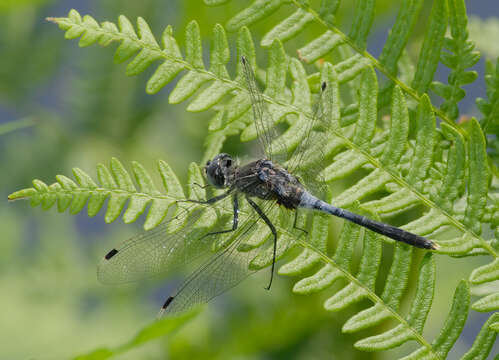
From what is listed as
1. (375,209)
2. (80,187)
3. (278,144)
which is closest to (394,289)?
(375,209)

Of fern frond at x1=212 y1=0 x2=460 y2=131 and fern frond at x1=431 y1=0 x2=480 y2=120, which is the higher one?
fern frond at x1=212 y1=0 x2=460 y2=131

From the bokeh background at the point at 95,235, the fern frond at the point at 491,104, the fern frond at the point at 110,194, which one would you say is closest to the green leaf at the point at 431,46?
the fern frond at the point at 491,104

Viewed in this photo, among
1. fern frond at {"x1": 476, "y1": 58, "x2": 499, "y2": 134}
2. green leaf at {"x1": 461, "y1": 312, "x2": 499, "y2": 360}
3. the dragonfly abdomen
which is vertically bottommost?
green leaf at {"x1": 461, "y1": 312, "x2": 499, "y2": 360}

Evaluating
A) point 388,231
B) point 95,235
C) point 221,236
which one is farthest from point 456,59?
point 95,235

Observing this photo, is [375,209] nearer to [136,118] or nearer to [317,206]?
[317,206]

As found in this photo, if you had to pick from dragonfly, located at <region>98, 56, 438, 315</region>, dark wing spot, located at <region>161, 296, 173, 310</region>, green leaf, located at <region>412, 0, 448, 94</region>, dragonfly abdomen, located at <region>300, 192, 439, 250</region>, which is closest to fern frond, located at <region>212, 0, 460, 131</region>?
green leaf, located at <region>412, 0, 448, 94</region>

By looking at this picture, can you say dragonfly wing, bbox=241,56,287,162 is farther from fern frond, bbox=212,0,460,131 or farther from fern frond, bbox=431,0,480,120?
fern frond, bbox=431,0,480,120
